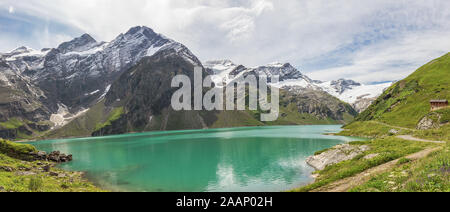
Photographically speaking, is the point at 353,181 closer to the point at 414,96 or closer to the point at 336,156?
the point at 336,156

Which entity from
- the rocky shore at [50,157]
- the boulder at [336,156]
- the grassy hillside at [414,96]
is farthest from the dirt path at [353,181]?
the rocky shore at [50,157]

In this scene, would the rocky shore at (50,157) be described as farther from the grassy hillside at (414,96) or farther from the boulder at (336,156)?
the grassy hillside at (414,96)

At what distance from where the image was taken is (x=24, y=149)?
256 ft

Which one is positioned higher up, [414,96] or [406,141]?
[414,96]

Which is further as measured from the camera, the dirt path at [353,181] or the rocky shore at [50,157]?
the rocky shore at [50,157]

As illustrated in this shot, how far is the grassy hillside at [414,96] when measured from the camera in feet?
362

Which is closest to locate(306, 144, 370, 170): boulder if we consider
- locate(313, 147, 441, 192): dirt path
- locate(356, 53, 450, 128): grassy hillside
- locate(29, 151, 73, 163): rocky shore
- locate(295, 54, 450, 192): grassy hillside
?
locate(295, 54, 450, 192): grassy hillside

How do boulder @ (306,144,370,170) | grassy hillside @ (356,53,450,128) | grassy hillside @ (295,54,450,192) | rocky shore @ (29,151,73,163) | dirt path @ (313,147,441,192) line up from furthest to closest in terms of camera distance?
grassy hillside @ (356,53,450,128) → rocky shore @ (29,151,73,163) → boulder @ (306,144,370,170) → dirt path @ (313,147,441,192) → grassy hillside @ (295,54,450,192)

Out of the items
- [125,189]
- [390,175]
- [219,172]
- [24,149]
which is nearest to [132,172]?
[125,189]

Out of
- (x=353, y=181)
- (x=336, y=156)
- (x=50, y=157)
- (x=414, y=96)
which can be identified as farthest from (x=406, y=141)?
(x=50, y=157)

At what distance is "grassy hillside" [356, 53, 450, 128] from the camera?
110463mm

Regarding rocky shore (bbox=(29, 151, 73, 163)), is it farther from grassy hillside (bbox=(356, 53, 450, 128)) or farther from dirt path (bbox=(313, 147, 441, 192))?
grassy hillside (bbox=(356, 53, 450, 128))

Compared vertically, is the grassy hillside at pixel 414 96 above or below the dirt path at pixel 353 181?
above

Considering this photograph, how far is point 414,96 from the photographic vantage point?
131 metres
